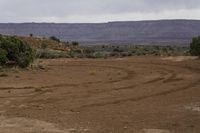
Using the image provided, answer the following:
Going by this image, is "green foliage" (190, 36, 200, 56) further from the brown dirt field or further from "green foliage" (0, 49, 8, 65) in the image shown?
the brown dirt field

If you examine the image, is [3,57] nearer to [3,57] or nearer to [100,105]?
[3,57]

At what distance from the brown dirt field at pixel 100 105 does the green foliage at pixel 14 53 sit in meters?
9.20

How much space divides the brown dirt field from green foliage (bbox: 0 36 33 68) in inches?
362

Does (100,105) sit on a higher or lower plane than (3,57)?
lower

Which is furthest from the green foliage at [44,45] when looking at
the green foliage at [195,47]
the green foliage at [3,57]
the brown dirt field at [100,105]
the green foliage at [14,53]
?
the brown dirt field at [100,105]

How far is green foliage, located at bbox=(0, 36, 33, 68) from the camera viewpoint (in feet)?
141

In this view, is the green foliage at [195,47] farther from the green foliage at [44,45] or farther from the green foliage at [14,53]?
the green foliage at [44,45]

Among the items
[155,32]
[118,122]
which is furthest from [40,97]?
[155,32]

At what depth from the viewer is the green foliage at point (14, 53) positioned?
42.9 m

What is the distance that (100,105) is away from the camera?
21.4 m

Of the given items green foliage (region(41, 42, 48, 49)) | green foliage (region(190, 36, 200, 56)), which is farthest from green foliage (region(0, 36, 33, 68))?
green foliage (region(41, 42, 48, 49))

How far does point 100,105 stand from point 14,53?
2419 cm

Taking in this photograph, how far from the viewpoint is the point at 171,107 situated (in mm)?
20562

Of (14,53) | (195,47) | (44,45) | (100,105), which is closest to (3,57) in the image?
(14,53)
